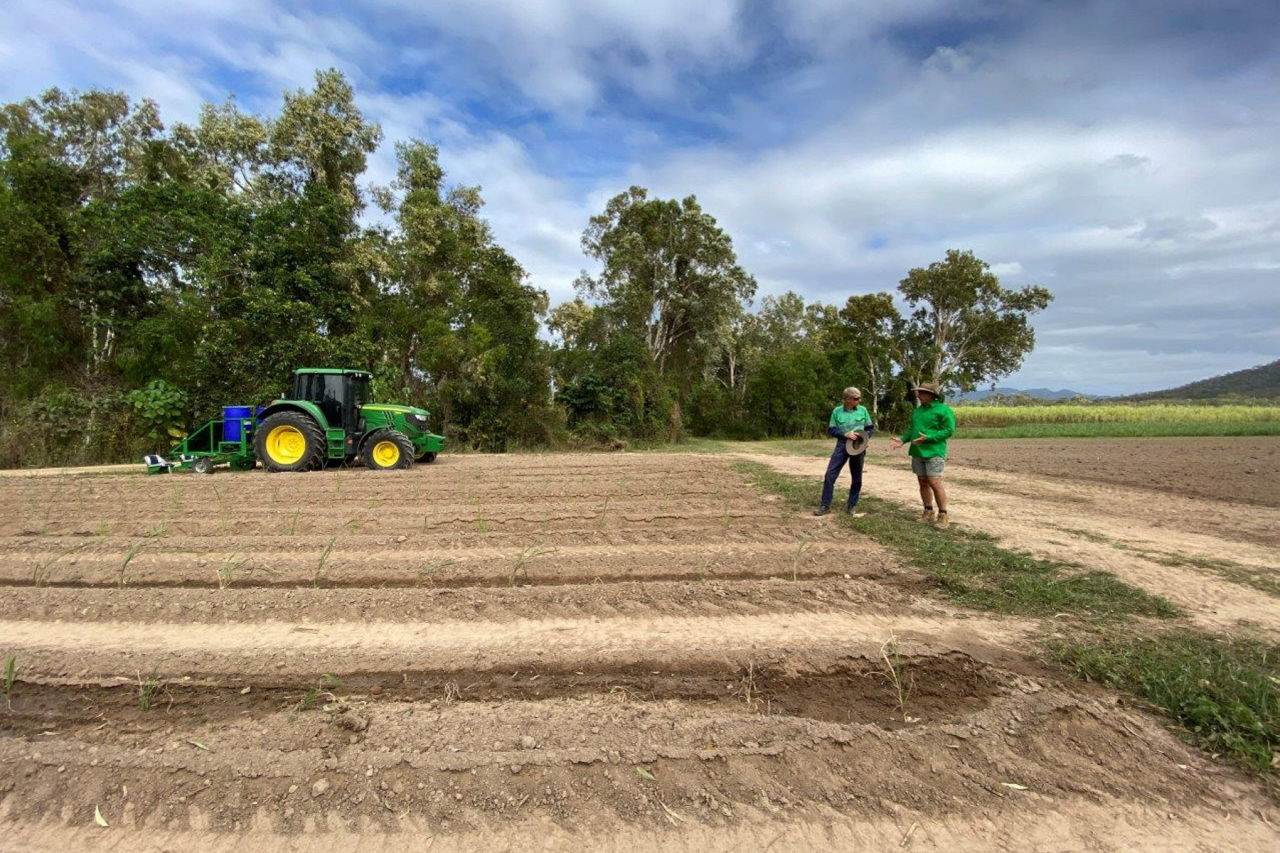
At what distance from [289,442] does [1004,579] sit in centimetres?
1163

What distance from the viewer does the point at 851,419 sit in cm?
671

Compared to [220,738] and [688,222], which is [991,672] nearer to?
[220,738]

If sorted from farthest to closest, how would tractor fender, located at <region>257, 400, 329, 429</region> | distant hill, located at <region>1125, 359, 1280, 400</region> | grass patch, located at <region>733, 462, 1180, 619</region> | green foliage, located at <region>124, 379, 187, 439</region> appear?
1. distant hill, located at <region>1125, 359, 1280, 400</region>
2. green foliage, located at <region>124, 379, 187, 439</region>
3. tractor fender, located at <region>257, 400, 329, 429</region>
4. grass patch, located at <region>733, 462, 1180, 619</region>

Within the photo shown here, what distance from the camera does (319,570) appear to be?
4484mm

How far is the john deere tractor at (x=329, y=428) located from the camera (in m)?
10.5

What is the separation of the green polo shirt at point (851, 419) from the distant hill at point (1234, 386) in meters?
120

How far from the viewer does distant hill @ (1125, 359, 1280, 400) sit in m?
96.4

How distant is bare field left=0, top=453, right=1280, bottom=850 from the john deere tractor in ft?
18.4

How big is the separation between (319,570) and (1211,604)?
6692 mm

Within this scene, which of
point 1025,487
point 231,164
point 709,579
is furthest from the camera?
point 231,164

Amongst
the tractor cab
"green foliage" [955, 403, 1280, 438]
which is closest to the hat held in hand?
the tractor cab

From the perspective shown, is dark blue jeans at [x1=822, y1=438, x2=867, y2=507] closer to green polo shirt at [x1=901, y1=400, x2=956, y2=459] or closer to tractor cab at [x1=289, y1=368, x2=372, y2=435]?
green polo shirt at [x1=901, y1=400, x2=956, y2=459]

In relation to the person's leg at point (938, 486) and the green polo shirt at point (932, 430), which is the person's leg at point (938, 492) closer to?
the person's leg at point (938, 486)

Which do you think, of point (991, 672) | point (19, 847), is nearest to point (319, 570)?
point (19, 847)
